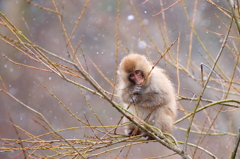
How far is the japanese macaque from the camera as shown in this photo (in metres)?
4.14

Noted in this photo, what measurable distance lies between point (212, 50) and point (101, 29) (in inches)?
183

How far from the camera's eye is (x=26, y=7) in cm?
1391

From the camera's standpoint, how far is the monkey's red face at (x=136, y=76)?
4.09 metres

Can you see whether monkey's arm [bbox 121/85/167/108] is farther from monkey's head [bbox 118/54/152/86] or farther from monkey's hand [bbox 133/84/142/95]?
monkey's head [bbox 118/54/152/86]

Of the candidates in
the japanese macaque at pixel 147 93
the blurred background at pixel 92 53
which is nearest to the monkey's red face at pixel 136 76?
the japanese macaque at pixel 147 93

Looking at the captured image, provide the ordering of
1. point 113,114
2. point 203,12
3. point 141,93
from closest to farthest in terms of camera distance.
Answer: point 141,93
point 113,114
point 203,12

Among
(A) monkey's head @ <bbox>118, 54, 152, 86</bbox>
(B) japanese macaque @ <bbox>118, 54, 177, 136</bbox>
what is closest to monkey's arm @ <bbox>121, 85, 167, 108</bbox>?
(B) japanese macaque @ <bbox>118, 54, 177, 136</bbox>

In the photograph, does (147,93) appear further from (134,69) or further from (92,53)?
(92,53)

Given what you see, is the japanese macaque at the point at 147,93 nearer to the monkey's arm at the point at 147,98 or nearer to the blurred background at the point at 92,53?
the monkey's arm at the point at 147,98

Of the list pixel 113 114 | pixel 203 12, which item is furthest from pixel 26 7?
pixel 203 12

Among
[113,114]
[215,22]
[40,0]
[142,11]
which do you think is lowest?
[113,114]

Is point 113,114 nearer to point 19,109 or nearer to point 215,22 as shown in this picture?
point 19,109

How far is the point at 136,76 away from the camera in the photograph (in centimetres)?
410

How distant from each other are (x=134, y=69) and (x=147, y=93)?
0.38 m
